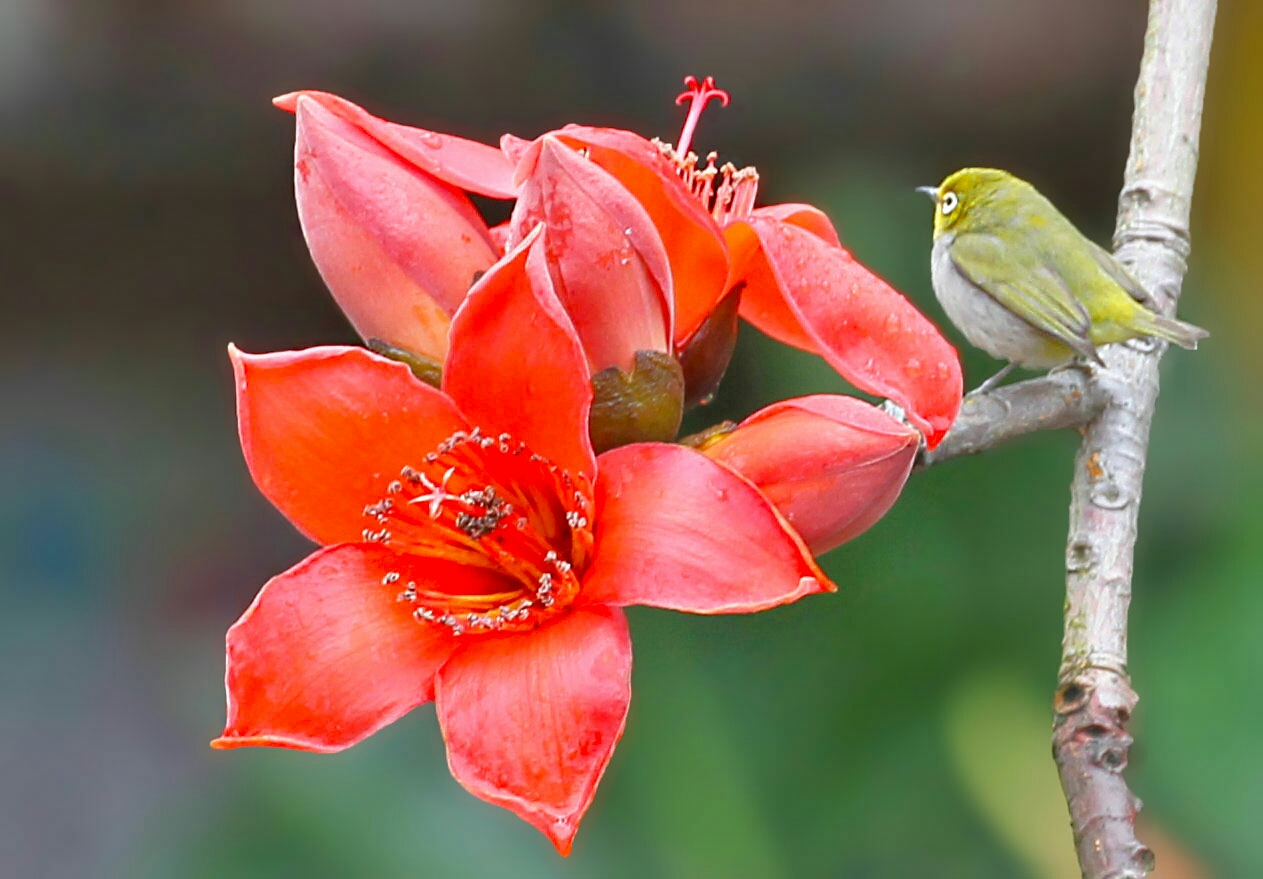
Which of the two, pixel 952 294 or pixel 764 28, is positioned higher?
pixel 764 28

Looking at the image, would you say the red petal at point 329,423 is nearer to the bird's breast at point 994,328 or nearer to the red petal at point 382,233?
the red petal at point 382,233

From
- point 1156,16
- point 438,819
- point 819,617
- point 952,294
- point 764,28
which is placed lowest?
point 438,819

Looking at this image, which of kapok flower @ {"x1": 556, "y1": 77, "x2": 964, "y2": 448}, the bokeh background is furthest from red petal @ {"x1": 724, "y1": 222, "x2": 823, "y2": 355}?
the bokeh background

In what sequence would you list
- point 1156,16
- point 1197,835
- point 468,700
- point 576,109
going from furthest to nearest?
point 576,109 → point 1197,835 → point 1156,16 → point 468,700

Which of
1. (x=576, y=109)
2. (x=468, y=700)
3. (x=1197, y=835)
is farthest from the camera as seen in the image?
(x=576, y=109)

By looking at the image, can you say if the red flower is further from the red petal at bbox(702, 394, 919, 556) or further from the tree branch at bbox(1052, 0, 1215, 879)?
the tree branch at bbox(1052, 0, 1215, 879)

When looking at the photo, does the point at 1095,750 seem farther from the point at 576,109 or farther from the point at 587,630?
the point at 576,109

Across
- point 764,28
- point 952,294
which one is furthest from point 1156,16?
point 764,28

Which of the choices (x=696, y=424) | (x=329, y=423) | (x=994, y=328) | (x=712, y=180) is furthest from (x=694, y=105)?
(x=696, y=424)
